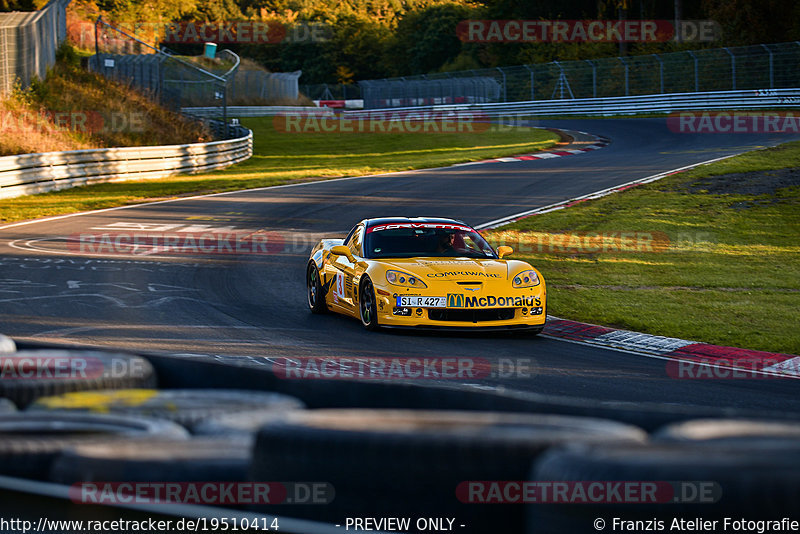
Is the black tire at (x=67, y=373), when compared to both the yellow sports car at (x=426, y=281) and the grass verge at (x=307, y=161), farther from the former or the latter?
the grass verge at (x=307, y=161)

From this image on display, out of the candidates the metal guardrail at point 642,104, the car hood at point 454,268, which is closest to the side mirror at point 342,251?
the car hood at point 454,268

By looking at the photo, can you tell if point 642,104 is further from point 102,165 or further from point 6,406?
point 6,406

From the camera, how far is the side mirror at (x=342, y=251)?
11.7 m

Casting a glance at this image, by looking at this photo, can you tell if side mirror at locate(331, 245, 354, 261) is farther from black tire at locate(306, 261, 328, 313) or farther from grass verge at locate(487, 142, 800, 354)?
grass verge at locate(487, 142, 800, 354)

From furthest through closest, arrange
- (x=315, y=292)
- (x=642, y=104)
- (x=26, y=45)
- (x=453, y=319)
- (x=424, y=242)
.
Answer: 1. (x=642, y=104)
2. (x=26, y=45)
3. (x=315, y=292)
4. (x=424, y=242)
5. (x=453, y=319)

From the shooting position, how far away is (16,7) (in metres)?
48.8

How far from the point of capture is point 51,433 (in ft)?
12.9

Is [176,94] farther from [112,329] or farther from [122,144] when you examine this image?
[112,329]

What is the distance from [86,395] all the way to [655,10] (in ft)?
247

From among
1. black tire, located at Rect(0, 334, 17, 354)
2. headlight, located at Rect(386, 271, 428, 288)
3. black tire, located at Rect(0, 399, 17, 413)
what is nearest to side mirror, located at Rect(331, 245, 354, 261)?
headlight, located at Rect(386, 271, 428, 288)

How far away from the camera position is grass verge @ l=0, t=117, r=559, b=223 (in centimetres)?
2405

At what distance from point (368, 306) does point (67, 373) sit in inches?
234

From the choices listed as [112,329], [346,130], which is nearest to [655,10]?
[346,130]

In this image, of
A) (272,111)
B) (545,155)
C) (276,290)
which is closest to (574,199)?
(545,155)
